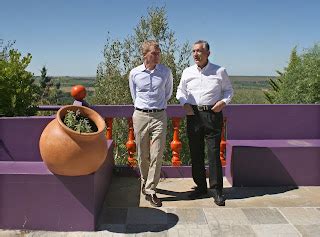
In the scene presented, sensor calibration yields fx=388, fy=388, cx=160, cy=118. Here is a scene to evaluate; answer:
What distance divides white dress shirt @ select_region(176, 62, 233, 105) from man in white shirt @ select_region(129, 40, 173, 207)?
248 millimetres

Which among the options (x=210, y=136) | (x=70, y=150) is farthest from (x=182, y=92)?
(x=70, y=150)

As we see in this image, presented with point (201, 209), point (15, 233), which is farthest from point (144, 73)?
point (15, 233)

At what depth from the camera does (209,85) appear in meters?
3.82

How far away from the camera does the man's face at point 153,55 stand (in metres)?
3.67

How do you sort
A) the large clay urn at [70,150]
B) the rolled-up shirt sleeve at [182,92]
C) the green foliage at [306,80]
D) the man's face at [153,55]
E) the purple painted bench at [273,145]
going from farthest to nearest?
the green foliage at [306,80] < the purple painted bench at [273,145] < the rolled-up shirt sleeve at [182,92] < the man's face at [153,55] < the large clay urn at [70,150]

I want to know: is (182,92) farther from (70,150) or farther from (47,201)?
(47,201)

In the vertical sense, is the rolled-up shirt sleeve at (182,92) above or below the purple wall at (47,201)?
above

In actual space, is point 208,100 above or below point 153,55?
below

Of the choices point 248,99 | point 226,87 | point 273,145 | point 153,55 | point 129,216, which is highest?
point 153,55

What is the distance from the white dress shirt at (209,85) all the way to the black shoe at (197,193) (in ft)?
3.04

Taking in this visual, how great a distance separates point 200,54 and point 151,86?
0.57 meters

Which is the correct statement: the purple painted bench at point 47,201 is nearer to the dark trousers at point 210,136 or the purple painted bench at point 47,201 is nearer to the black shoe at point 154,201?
the black shoe at point 154,201

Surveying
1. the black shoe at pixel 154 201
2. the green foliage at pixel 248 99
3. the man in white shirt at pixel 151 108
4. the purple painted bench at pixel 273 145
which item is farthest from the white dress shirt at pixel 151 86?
the green foliage at pixel 248 99

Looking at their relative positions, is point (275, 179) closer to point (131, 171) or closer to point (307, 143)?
point (307, 143)
